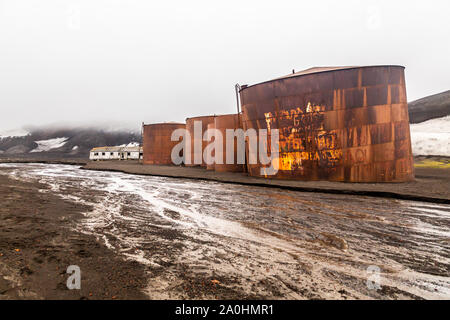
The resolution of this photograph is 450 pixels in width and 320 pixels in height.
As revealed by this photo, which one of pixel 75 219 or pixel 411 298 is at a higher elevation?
pixel 75 219

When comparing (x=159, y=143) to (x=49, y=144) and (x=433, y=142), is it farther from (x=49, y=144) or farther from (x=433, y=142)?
(x=49, y=144)

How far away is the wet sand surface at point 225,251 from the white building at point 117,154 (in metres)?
42.8

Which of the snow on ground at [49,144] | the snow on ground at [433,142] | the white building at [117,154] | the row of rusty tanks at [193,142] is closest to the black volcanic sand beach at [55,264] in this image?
the row of rusty tanks at [193,142]

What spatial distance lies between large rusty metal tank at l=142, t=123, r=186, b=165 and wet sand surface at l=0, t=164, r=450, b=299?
68.5 feet

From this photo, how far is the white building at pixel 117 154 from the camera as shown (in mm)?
46906

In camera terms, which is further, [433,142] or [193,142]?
[433,142]

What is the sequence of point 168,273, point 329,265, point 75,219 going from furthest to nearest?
point 75,219 < point 329,265 < point 168,273

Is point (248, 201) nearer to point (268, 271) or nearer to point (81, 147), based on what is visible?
point (268, 271)

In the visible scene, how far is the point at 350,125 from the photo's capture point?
10000 millimetres

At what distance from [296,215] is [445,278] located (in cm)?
285

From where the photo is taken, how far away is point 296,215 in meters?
5.37

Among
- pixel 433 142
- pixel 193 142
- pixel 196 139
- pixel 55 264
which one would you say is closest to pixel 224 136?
pixel 196 139

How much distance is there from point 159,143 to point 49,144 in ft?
365
